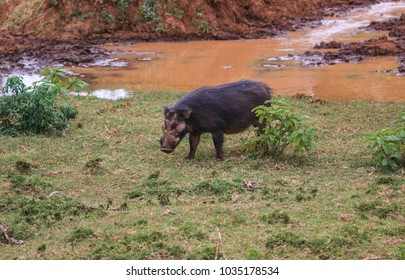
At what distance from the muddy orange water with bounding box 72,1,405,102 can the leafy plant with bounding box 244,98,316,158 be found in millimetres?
4866

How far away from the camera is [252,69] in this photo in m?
16.5

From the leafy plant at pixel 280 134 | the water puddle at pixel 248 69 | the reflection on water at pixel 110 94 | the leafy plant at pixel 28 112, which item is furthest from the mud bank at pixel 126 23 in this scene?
the leafy plant at pixel 280 134

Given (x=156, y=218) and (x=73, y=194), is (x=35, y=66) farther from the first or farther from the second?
(x=156, y=218)

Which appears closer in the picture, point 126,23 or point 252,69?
point 252,69

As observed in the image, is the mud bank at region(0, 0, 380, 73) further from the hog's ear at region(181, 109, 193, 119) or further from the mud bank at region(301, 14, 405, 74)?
the hog's ear at region(181, 109, 193, 119)

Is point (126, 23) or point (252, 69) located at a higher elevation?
point (126, 23)

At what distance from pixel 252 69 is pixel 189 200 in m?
10.00

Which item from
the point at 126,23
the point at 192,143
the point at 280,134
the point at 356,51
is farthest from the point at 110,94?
the point at 126,23

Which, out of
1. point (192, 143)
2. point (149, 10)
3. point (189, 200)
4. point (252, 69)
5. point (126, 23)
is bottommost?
point (252, 69)

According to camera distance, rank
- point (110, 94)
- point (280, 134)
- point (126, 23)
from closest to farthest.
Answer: point (280, 134), point (110, 94), point (126, 23)

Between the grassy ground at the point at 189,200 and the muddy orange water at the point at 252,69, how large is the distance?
374 centimetres

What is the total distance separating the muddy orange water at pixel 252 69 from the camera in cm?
1409

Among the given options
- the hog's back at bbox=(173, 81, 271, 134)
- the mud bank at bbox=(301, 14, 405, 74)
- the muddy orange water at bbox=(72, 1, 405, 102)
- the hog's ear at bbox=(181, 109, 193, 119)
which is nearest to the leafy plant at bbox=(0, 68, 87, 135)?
the hog's back at bbox=(173, 81, 271, 134)

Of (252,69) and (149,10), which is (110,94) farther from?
(149,10)
